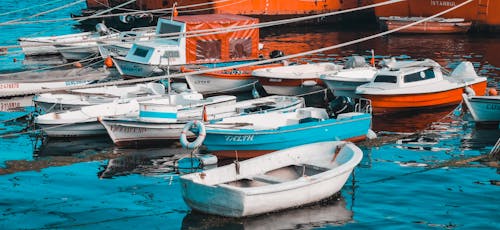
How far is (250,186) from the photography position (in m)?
21.6

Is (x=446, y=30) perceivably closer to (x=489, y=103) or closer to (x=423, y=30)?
(x=423, y=30)

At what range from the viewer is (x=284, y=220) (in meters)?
20.5

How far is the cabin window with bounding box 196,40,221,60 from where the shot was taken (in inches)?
1479

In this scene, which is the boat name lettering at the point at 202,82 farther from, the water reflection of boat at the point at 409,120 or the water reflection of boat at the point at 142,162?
the water reflection of boat at the point at 142,162

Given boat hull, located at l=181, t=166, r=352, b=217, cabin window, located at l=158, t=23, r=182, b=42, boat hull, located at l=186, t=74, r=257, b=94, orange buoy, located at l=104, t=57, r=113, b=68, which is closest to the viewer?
boat hull, located at l=181, t=166, r=352, b=217

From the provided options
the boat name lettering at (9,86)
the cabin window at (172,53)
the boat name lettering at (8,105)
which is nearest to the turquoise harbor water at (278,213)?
the boat name lettering at (8,105)

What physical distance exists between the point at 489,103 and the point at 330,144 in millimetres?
9041

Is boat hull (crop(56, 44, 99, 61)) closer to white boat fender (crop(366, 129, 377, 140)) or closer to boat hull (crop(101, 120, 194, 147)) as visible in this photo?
boat hull (crop(101, 120, 194, 147))

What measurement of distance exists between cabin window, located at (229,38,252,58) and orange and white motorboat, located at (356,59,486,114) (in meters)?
7.39

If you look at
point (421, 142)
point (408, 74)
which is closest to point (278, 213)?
point (421, 142)

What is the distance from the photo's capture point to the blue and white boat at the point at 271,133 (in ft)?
84.9

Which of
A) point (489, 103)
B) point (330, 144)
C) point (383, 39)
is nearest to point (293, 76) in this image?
point (489, 103)

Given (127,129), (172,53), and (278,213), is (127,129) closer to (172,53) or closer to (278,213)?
(278,213)

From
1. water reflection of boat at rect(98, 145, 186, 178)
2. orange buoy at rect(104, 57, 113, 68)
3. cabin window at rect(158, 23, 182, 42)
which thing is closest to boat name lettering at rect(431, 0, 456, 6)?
cabin window at rect(158, 23, 182, 42)
